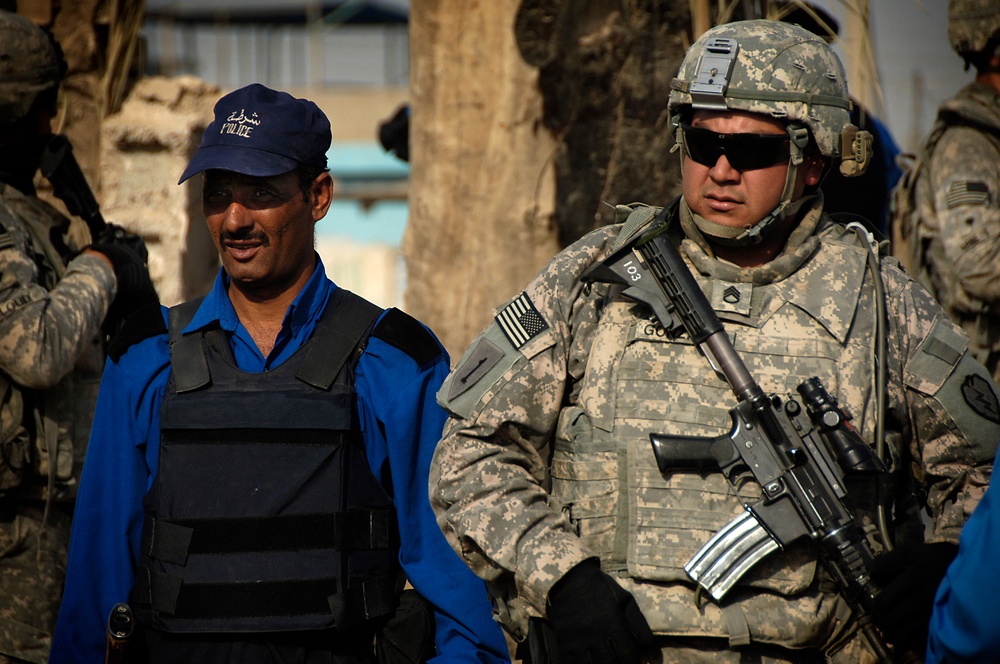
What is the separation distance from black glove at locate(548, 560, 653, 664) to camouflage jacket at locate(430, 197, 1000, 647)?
40 mm

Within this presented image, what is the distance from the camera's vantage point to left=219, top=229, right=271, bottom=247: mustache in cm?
273

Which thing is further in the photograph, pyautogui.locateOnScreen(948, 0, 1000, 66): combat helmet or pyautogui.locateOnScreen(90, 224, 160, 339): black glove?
pyautogui.locateOnScreen(948, 0, 1000, 66): combat helmet

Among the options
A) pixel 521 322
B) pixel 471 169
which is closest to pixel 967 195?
pixel 471 169

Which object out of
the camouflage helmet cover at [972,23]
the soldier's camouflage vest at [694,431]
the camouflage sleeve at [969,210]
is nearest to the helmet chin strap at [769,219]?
the soldier's camouflage vest at [694,431]

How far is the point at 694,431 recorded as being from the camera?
2.44 m

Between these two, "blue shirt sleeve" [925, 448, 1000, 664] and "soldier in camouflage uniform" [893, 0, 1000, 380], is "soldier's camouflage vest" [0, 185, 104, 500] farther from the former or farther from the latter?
"soldier in camouflage uniform" [893, 0, 1000, 380]

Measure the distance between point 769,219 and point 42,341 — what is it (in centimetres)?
222

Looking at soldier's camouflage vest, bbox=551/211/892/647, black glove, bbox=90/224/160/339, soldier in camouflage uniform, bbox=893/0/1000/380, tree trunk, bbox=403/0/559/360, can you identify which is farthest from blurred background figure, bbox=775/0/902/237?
black glove, bbox=90/224/160/339

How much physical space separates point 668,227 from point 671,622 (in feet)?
2.98

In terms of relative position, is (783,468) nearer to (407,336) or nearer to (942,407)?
(942,407)

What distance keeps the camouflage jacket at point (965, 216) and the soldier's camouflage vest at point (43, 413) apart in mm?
3164

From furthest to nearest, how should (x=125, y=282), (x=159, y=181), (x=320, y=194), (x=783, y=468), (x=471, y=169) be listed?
(x=159, y=181)
(x=471, y=169)
(x=125, y=282)
(x=320, y=194)
(x=783, y=468)

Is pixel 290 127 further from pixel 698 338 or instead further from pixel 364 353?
pixel 698 338

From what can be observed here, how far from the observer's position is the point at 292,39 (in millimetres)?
33812
